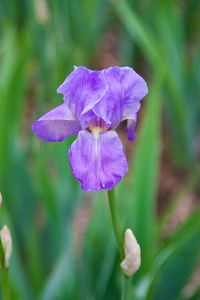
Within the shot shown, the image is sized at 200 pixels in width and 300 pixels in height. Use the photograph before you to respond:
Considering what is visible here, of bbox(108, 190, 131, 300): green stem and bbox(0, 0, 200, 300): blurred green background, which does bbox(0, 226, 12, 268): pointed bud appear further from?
bbox(0, 0, 200, 300): blurred green background

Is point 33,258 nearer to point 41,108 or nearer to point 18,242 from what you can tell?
point 18,242

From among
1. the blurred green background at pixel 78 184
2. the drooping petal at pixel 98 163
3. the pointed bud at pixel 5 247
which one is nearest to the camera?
the drooping petal at pixel 98 163

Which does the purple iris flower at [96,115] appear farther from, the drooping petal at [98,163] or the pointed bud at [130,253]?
the pointed bud at [130,253]

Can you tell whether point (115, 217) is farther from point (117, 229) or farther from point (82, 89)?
point (82, 89)

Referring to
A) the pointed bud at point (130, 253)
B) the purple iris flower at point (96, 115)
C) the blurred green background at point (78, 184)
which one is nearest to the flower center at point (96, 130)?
the purple iris flower at point (96, 115)

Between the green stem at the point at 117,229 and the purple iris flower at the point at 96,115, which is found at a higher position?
the purple iris flower at the point at 96,115

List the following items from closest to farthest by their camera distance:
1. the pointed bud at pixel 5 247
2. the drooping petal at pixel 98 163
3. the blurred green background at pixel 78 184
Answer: the drooping petal at pixel 98 163 < the pointed bud at pixel 5 247 < the blurred green background at pixel 78 184
